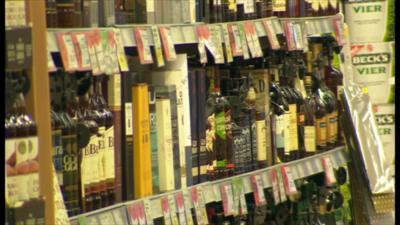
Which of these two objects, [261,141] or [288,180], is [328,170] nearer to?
[288,180]

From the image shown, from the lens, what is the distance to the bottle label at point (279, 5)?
4.34 meters

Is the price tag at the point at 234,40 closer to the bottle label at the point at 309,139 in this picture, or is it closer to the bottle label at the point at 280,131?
the bottle label at the point at 280,131

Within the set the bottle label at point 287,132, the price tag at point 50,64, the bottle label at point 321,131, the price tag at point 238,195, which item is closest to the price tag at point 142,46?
the price tag at point 50,64

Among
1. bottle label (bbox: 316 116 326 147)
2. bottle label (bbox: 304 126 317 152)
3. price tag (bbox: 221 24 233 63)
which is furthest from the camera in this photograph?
bottle label (bbox: 316 116 326 147)

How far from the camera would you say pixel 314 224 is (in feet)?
15.7

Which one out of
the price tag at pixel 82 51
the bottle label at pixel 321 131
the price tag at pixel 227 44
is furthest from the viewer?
the bottle label at pixel 321 131

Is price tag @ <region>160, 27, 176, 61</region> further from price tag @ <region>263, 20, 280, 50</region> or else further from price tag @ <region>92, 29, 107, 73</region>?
price tag @ <region>263, 20, 280, 50</region>

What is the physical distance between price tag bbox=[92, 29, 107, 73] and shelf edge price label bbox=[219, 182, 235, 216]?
902mm

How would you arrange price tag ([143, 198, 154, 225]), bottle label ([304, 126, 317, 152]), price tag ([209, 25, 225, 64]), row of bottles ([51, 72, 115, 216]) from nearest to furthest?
1. row of bottles ([51, 72, 115, 216])
2. price tag ([143, 198, 154, 225])
3. price tag ([209, 25, 225, 64])
4. bottle label ([304, 126, 317, 152])

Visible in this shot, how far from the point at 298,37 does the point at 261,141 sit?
19.1 inches

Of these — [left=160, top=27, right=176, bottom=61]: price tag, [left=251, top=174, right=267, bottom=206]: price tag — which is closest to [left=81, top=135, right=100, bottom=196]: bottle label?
[left=160, top=27, right=176, bottom=61]: price tag

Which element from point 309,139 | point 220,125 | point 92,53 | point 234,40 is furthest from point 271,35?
point 92,53

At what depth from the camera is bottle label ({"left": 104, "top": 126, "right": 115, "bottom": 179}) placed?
10.6 ft

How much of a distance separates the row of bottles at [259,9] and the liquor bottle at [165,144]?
417 mm
